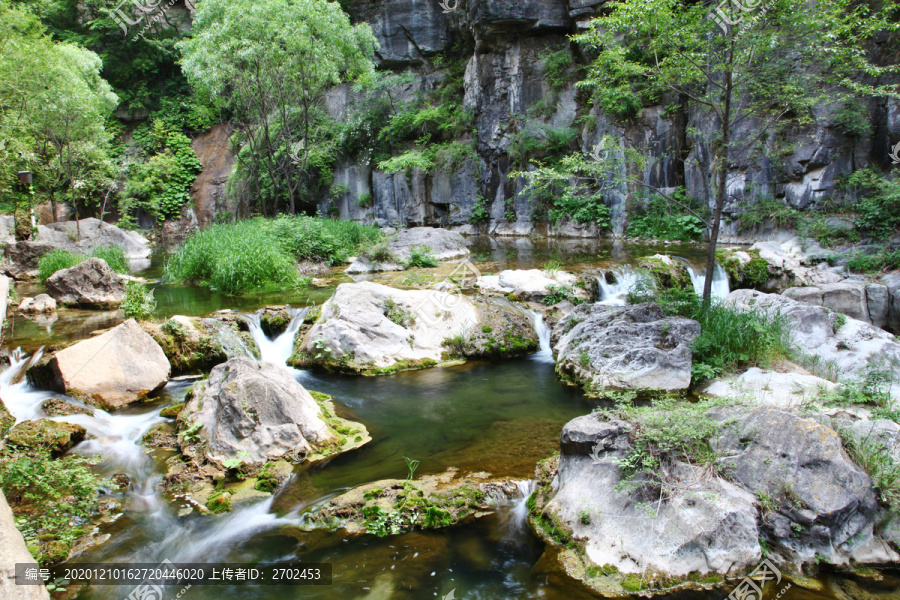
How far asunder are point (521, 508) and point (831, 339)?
5.56m

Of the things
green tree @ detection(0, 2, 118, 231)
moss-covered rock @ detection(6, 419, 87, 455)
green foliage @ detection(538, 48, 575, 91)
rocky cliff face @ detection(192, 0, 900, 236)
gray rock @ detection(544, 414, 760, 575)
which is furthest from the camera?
green foliage @ detection(538, 48, 575, 91)

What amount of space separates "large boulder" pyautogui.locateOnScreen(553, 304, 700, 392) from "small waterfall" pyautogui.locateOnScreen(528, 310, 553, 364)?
203 mm

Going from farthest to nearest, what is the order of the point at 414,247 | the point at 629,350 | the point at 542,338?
the point at 414,247 → the point at 542,338 → the point at 629,350

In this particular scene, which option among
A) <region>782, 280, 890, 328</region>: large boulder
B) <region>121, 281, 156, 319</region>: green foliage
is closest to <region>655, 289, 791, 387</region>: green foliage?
<region>782, 280, 890, 328</region>: large boulder

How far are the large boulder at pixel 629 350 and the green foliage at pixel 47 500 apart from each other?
5.37 meters

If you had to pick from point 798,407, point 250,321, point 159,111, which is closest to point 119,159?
point 159,111

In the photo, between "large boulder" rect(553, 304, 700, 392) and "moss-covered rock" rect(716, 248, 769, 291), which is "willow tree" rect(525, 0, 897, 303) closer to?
"large boulder" rect(553, 304, 700, 392)

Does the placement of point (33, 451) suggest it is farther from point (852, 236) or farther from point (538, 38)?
point (538, 38)

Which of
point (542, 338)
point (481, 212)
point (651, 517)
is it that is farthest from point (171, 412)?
point (481, 212)

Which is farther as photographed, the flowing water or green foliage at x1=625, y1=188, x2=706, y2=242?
green foliage at x1=625, y1=188, x2=706, y2=242

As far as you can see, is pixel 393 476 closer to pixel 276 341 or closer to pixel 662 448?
pixel 662 448

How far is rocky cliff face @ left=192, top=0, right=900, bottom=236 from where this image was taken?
14211 millimetres

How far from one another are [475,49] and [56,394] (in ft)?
68.3

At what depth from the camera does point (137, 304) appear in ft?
28.1
